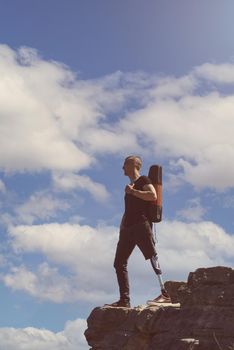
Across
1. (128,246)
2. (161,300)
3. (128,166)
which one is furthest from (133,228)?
(161,300)

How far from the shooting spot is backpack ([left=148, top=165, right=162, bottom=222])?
11406mm

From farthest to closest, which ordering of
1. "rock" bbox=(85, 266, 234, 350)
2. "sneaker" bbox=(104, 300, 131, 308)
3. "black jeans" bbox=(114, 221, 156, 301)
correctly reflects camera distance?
1. "sneaker" bbox=(104, 300, 131, 308)
2. "black jeans" bbox=(114, 221, 156, 301)
3. "rock" bbox=(85, 266, 234, 350)

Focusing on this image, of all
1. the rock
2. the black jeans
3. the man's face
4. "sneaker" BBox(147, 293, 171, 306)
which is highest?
the man's face

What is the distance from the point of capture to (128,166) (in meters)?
11.4

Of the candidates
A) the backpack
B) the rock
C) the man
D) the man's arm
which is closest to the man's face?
the man

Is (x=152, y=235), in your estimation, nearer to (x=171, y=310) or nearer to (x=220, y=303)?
(x=171, y=310)

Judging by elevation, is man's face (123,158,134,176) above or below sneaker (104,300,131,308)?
above

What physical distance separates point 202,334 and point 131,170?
3.92 meters

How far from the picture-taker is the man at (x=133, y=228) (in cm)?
1112

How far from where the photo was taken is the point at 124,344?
10.1 metres

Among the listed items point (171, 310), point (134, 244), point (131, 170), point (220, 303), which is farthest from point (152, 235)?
point (220, 303)

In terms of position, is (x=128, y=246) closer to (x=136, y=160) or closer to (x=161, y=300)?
→ (x=161, y=300)

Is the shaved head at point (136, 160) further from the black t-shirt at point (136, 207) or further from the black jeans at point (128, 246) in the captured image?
the black jeans at point (128, 246)

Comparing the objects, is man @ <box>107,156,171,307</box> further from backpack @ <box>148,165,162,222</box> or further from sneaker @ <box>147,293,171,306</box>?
sneaker @ <box>147,293,171,306</box>
